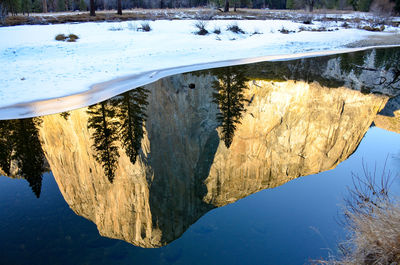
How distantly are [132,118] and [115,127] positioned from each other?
24.0 inches

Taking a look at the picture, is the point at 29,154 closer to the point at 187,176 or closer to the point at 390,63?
the point at 187,176

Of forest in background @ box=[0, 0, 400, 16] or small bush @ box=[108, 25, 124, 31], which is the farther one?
forest in background @ box=[0, 0, 400, 16]

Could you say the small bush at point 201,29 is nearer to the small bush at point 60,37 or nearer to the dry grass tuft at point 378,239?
the small bush at point 60,37

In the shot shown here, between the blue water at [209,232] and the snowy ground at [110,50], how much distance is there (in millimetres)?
3978

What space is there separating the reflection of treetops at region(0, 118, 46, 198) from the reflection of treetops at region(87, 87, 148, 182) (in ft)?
3.31

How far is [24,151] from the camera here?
5773 mm

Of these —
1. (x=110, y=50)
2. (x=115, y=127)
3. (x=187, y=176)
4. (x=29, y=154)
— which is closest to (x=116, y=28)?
(x=110, y=50)

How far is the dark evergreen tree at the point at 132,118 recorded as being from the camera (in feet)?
19.6

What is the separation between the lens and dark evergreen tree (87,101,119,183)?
546cm

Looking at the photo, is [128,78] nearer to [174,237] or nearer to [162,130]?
[162,130]

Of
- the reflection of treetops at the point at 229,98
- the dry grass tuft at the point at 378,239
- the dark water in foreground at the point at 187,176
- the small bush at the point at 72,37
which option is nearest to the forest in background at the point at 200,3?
the small bush at the point at 72,37

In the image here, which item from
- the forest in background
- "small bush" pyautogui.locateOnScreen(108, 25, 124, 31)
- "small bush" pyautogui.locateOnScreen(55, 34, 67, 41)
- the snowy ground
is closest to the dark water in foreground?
the snowy ground

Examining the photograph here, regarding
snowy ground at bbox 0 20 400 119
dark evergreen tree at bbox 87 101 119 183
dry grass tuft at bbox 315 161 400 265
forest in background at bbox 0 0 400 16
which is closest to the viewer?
dry grass tuft at bbox 315 161 400 265

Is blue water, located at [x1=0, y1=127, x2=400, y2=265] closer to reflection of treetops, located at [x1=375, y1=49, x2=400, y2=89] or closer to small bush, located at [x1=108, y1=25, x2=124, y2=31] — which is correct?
reflection of treetops, located at [x1=375, y1=49, x2=400, y2=89]
